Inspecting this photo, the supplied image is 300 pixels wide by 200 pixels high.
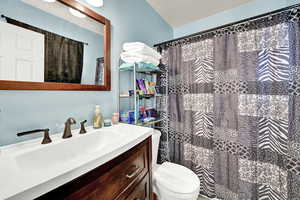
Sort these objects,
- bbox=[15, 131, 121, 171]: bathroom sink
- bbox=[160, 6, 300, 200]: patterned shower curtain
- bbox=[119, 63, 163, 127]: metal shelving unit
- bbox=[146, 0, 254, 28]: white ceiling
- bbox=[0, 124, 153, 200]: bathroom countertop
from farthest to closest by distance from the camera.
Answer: bbox=[146, 0, 254, 28]: white ceiling → bbox=[119, 63, 163, 127]: metal shelving unit → bbox=[160, 6, 300, 200]: patterned shower curtain → bbox=[15, 131, 121, 171]: bathroom sink → bbox=[0, 124, 153, 200]: bathroom countertop

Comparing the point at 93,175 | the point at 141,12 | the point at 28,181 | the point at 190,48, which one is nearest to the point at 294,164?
the point at 190,48

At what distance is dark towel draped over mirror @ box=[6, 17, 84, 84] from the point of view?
2.54 ft

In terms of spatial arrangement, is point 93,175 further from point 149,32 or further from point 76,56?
point 149,32

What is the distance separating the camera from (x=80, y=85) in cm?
91

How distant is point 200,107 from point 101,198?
1186mm

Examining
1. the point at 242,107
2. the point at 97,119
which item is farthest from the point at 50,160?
the point at 242,107

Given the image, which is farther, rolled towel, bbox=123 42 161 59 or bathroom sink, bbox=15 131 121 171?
rolled towel, bbox=123 42 161 59

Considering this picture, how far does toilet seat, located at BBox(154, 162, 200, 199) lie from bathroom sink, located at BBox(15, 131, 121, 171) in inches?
23.4

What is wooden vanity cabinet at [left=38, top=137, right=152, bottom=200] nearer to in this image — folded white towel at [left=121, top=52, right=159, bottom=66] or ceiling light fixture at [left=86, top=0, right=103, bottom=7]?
folded white towel at [left=121, top=52, right=159, bottom=66]

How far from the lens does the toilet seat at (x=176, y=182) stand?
938 millimetres

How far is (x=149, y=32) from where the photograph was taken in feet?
5.45

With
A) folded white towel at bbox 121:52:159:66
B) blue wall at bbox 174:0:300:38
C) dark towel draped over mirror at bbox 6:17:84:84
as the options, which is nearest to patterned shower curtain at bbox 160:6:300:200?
folded white towel at bbox 121:52:159:66

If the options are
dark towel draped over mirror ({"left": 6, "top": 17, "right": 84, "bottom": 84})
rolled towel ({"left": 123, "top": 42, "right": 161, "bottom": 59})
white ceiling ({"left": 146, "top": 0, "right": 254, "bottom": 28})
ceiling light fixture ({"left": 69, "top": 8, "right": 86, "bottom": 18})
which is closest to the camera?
dark towel draped over mirror ({"left": 6, "top": 17, "right": 84, "bottom": 84})

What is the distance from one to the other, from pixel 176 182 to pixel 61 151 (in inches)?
35.4
